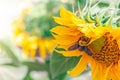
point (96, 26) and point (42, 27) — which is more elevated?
point (96, 26)

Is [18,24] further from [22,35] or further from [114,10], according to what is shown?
[114,10]

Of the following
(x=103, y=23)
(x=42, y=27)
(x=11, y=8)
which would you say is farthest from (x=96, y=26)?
(x=11, y=8)

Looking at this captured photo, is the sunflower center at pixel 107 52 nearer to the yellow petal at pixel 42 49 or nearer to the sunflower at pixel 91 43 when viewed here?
the sunflower at pixel 91 43

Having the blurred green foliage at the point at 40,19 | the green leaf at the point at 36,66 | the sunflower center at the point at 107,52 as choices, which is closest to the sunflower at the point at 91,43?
the sunflower center at the point at 107,52

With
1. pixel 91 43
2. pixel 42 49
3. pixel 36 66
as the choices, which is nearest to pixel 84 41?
pixel 91 43

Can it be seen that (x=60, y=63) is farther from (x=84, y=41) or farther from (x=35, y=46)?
(x=35, y=46)

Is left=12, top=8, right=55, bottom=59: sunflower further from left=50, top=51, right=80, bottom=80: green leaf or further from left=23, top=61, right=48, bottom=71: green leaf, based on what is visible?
left=50, top=51, right=80, bottom=80: green leaf

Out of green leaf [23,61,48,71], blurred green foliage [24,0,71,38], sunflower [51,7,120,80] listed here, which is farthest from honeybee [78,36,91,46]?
blurred green foliage [24,0,71,38]
